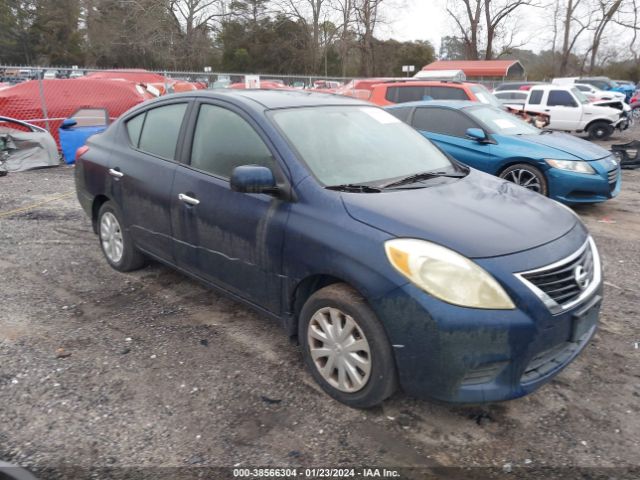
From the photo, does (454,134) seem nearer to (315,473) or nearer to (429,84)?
(429,84)

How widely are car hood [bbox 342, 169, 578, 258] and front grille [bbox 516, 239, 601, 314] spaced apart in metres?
0.14

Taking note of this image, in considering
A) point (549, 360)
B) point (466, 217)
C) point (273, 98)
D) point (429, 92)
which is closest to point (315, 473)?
point (549, 360)

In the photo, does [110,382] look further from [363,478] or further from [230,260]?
[363,478]

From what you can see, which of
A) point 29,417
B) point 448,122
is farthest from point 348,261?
point 448,122

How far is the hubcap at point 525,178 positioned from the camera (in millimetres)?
6996

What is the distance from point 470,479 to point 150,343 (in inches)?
88.8

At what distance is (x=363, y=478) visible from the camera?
8.01 feet

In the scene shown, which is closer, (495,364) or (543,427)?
(495,364)

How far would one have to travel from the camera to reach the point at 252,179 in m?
2.99

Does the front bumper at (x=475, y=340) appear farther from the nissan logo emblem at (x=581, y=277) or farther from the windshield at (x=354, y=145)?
the windshield at (x=354, y=145)

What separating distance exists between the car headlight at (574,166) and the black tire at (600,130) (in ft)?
35.3

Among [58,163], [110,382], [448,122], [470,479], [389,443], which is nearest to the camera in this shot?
[470,479]

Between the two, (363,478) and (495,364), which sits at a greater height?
(495,364)

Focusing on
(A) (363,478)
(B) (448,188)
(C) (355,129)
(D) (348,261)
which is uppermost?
(C) (355,129)
